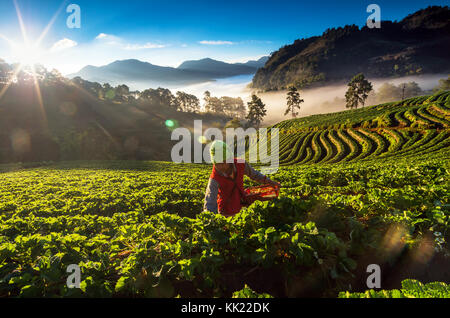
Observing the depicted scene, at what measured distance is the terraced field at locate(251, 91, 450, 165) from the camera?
39.9 meters

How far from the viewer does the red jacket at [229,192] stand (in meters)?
4.79

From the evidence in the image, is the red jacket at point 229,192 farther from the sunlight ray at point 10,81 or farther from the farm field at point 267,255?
the sunlight ray at point 10,81

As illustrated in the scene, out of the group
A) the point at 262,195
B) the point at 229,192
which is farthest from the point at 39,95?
the point at 262,195

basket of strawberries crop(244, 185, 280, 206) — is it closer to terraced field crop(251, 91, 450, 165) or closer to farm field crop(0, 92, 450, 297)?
farm field crop(0, 92, 450, 297)

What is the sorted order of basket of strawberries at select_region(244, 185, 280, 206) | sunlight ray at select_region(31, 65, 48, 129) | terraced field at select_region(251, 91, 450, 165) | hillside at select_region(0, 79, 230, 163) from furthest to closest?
sunlight ray at select_region(31, 65, 48, 129)
hillside at select_region(0, 79, 230, 163)
terraced field at select_region(251, 91, 450, 165)
basket of strawberries at select_region(244, 185, 280, 206)

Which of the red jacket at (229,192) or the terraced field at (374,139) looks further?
the terraced field at (374,139)

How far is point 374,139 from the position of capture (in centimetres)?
4781

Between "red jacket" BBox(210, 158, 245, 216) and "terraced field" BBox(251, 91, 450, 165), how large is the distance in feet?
126

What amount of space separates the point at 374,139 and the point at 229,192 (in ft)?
175

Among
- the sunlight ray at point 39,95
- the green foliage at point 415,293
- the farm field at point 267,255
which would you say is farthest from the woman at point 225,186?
the sunlight ray at point 39,95

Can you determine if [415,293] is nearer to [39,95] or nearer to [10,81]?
[39,95]

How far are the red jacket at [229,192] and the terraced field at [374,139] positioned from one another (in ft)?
126

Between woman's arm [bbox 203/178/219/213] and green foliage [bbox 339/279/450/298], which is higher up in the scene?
woman's arm [bbox 203/178/219/213]

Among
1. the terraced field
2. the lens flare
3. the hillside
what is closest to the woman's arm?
the terraced field
